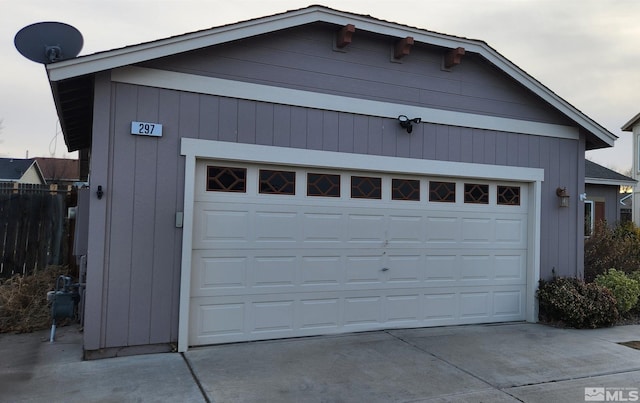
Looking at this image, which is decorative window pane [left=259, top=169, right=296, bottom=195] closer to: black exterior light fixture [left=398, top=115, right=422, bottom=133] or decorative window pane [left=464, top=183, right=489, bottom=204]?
black exterior light fixture [left=398, top=115, right=422, bottom=133]

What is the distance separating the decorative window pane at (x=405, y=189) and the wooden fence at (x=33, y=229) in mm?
5412

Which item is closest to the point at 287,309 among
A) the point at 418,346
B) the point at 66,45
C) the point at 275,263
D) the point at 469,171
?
the point at 275,263

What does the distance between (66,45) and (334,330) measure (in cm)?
476

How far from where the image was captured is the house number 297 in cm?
482

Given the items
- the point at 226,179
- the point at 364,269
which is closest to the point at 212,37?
the point at 226,179

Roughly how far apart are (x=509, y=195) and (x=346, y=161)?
2875 mm

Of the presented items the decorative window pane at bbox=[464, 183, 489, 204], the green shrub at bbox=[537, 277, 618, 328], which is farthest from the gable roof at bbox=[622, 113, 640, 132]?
the decorative window pane at bbox=[464, 183, 489, 204]

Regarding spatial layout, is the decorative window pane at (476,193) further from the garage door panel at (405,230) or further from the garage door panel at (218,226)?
the garage door panel at (218,226)

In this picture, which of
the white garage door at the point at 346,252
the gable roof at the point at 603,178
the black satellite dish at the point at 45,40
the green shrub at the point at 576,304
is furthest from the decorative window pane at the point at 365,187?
the gable roof at the point at 603,178

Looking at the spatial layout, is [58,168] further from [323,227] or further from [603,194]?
[603,194]

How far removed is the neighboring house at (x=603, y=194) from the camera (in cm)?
1426

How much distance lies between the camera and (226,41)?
5.06 m

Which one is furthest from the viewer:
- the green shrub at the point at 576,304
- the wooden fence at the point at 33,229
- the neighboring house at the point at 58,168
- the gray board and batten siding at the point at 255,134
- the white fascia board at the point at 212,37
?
the neighboring house at the point at 58,168

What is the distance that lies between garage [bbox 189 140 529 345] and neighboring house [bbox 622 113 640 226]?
503 inches
